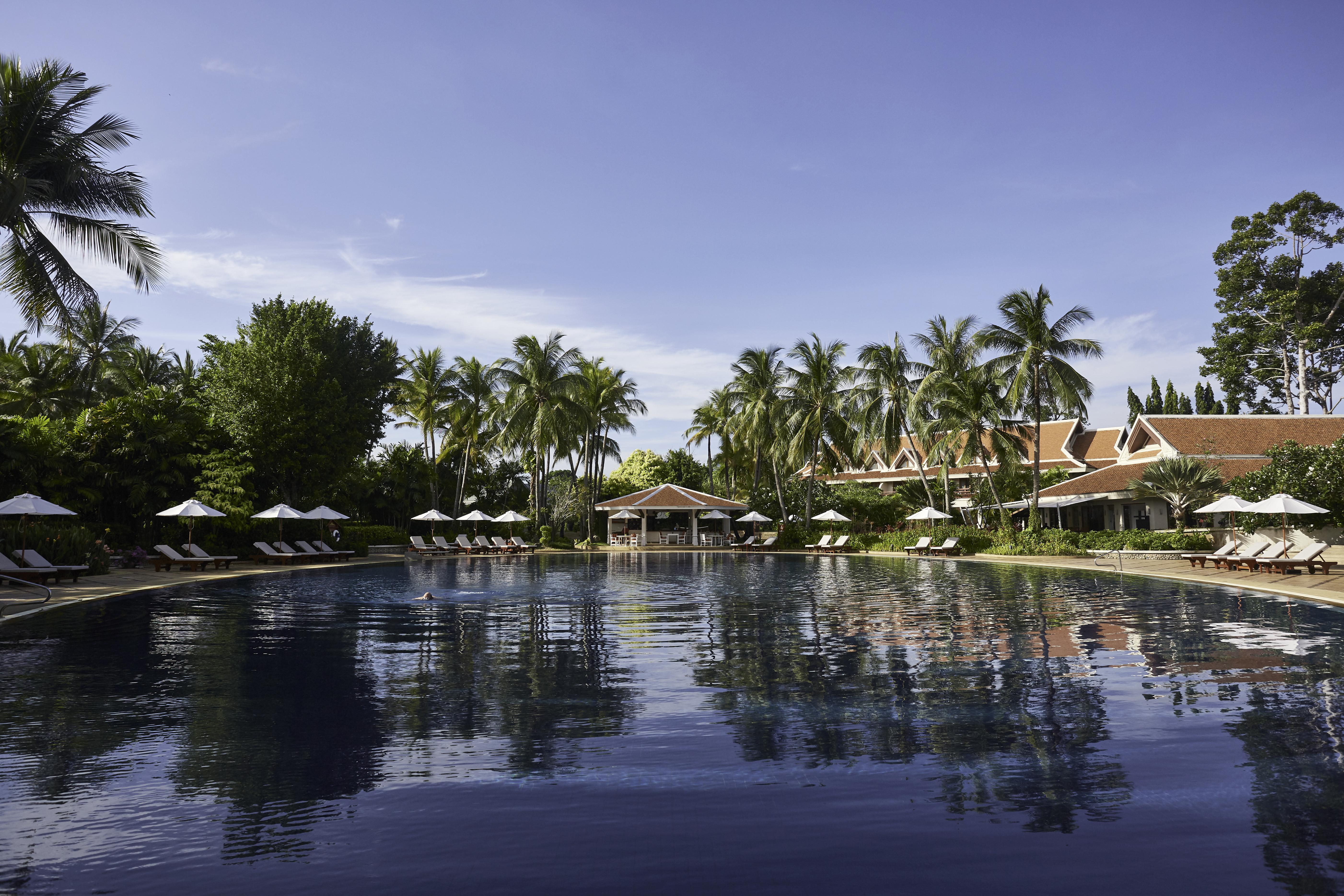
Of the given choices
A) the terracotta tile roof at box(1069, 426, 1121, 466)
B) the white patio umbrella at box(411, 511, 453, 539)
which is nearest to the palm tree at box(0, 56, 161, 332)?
the white patio umbrella at box(411, 511, 453, 539)

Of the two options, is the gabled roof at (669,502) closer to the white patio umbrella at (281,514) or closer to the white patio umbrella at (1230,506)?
the white patio umbrella at (281,514)

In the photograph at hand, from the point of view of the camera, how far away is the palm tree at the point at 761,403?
140ft

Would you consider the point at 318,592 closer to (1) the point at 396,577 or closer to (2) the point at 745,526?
(1) the point at 396,577

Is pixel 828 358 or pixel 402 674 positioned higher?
pixel 828 358

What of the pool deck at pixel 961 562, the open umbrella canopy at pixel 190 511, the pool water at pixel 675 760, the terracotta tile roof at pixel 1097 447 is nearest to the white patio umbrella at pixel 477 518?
the pool deck at pixel 961 562

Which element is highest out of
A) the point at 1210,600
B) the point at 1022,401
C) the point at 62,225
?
the point at 62,225

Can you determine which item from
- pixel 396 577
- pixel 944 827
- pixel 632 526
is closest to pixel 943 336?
pixel 632 526

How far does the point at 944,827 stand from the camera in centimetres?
449

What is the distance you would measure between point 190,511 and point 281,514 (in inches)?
146

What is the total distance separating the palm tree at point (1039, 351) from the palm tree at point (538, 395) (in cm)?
2026

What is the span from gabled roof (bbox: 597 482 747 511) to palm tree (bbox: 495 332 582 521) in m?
4.58

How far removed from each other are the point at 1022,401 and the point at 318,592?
27.0 m

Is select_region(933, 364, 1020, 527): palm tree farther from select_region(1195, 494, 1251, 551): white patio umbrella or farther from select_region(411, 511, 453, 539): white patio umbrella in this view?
select_region(411, 511, 453, 539): white patio umbrella

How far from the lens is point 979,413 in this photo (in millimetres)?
34469
